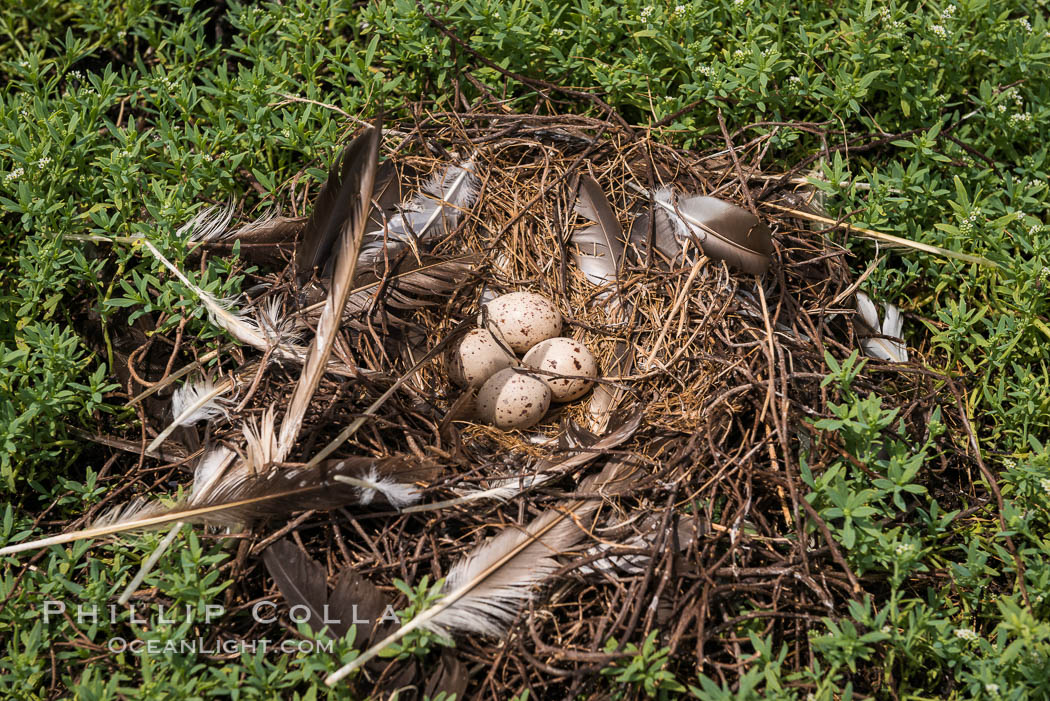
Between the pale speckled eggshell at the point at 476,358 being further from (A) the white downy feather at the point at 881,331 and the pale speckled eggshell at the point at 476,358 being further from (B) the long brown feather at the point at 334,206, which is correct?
(A) the white downy feather at the point at 881,331

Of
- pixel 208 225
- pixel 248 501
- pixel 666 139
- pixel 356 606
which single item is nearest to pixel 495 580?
pixel 356 606

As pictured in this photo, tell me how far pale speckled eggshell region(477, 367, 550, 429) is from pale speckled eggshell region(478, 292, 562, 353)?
6.0 inches

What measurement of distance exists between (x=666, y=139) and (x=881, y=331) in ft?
3.44

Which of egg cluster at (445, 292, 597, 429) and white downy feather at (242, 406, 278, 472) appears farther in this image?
egg cluster at (445, 292, 597, 429)

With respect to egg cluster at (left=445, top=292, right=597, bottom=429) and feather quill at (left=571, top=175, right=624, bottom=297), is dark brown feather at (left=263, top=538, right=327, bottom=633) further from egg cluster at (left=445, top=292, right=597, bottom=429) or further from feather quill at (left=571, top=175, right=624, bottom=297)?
feather quill at (left=571, top=175, right=624, bottom=297)

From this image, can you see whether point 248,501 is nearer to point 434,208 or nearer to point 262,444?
point 262,444

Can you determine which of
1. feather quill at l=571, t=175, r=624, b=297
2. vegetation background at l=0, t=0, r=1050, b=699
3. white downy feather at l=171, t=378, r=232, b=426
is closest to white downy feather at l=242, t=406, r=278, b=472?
white downy feather at l=171, t=378, r=232, b=426

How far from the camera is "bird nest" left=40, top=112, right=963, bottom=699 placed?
219 cm

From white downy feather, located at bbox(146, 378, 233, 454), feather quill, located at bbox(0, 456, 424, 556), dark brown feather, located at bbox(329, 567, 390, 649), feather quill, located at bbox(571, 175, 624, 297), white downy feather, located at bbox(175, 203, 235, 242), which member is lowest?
dark brown feather, located at bbox(329, 567, 390, 649)

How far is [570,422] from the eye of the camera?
2.86m

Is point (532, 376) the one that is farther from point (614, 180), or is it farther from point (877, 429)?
point (877, 429)

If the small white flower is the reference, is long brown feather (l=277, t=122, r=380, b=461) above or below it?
above

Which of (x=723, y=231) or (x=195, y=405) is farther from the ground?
(x=723, y=231)

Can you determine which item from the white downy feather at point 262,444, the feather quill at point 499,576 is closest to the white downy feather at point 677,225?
the feather quill at point 499,576
